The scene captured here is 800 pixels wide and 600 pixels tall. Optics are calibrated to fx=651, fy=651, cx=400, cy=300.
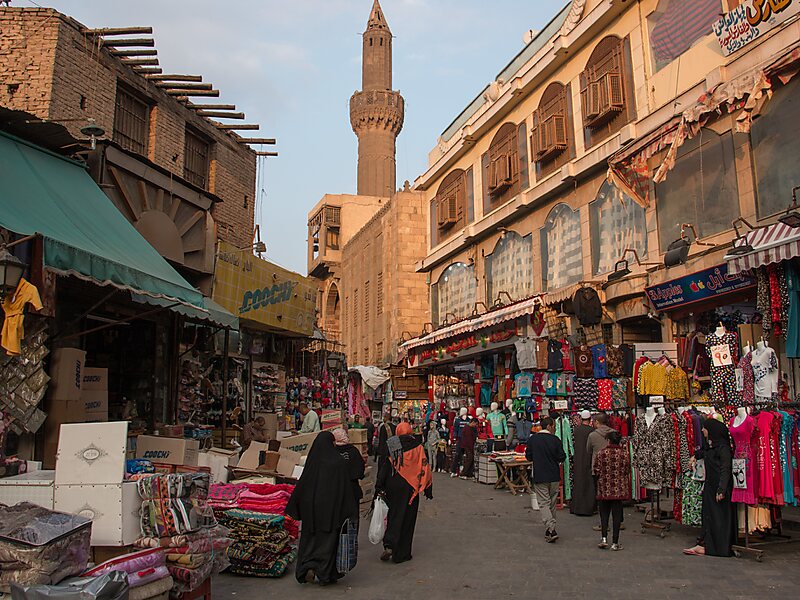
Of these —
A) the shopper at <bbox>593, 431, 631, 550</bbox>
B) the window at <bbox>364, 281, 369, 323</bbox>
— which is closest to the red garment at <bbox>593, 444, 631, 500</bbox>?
the shopper at <bbox>593, 431, 631, 550</bbox>

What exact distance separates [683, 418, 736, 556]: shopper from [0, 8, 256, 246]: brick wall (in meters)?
10.0

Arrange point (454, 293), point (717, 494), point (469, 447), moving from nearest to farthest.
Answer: point (717, 494) → point (469, 447) → point (454, 293)

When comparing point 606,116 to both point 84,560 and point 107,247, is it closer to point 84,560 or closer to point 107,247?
point 107,247

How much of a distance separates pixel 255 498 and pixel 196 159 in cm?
1017

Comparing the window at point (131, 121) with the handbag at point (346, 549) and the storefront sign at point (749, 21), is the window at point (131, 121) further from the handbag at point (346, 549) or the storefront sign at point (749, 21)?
the storefront sign at point (749, 21)

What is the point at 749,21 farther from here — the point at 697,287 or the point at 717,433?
the point at 717,433

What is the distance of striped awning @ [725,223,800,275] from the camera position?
318 inches

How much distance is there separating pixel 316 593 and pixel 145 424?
A: 650 centimetres

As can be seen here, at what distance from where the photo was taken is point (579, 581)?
629 cm

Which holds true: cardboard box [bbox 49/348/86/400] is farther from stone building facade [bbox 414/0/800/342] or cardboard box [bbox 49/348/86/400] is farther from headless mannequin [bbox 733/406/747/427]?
stone building facade [bbox 414/0/800/342]

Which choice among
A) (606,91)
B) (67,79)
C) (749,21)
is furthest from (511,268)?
(67,79)

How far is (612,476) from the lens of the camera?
764cm

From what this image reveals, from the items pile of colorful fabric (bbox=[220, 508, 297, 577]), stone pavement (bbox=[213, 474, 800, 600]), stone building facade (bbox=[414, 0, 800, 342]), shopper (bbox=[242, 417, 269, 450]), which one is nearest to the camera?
stone pavement (bbox=[213, 474, 800, 600])

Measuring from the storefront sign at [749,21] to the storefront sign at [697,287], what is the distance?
3719 mm
